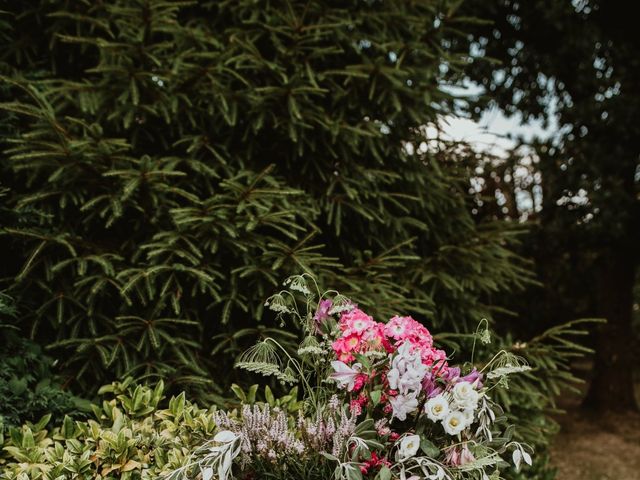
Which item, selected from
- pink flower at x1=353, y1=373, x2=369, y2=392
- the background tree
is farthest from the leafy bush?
the background tree

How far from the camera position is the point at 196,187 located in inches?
139

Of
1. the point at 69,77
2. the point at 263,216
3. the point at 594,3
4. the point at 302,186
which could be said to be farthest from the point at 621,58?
the point at 69,77

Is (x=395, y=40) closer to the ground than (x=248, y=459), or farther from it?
farther from it

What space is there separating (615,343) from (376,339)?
20.9ft

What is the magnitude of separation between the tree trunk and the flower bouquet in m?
5.90

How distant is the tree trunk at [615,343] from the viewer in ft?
22.6

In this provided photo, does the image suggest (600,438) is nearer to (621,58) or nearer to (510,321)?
(510,321)

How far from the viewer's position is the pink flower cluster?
1895 mm

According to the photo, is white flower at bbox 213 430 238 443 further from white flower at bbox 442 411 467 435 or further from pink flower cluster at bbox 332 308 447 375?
white flower at bbox 442 411 467 435

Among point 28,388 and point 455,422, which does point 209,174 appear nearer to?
point 28,388

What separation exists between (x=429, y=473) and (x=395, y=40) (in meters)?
3.11

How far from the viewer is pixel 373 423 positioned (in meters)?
1.76

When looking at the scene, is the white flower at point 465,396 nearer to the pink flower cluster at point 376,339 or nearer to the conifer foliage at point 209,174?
the pink flower cluster at point 376,339

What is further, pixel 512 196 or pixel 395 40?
pixel 512 196
